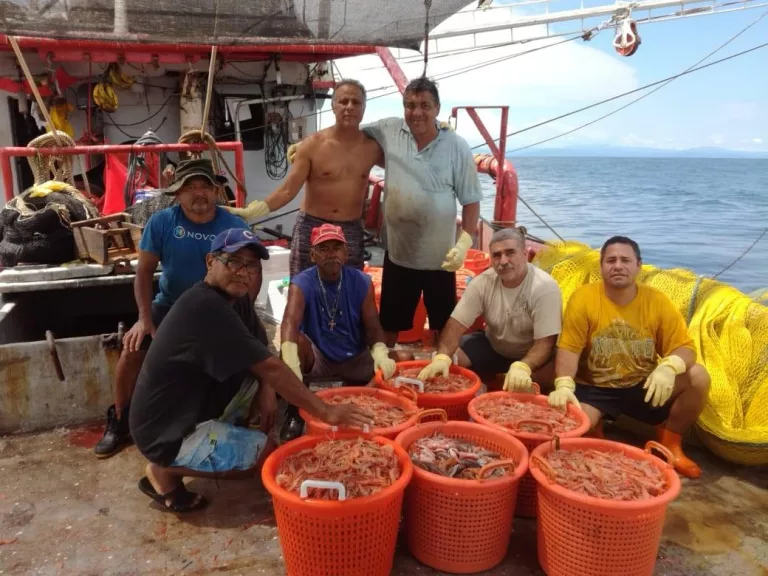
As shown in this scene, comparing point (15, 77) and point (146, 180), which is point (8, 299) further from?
point (15, 77)

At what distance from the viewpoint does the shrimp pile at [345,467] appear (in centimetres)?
240

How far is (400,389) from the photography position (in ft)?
11.2

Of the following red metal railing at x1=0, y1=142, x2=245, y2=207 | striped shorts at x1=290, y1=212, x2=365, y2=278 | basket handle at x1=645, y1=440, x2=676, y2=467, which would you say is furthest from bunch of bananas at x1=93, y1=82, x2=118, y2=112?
basket handle at x1=645, y1=440, x2=676, y2=467

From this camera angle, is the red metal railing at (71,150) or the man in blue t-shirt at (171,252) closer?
the man in blue t-shirt at (171,252)

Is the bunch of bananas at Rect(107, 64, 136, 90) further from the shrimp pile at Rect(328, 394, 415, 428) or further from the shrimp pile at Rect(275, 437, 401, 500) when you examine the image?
the shrimp pile at Rect(275, 437, 401, 500)

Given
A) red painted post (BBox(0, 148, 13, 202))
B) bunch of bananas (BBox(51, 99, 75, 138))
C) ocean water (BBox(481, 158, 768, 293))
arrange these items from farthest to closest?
ocean water (BBox(481, 158, 768, 293)) → bunch of bananas (BBox(51, 99, 75, 138)) → red painted post (BBox(0, 148, 13, 202))

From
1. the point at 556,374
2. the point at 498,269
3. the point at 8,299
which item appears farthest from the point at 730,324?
the point at 8,299

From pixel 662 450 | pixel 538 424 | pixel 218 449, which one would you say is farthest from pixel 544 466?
pixel 218 449

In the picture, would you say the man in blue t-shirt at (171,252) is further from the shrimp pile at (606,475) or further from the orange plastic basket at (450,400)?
the shrimp pile at (606,475)

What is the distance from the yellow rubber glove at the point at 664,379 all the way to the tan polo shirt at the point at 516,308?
616mm

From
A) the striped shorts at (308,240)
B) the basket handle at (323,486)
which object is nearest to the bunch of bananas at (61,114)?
the striped shorts at (308,240)

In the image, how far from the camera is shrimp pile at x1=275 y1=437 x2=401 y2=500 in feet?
7.88

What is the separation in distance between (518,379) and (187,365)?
6.15 feet

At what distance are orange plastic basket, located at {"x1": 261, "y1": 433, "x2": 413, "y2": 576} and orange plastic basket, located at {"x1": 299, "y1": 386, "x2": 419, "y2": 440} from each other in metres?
0.42
